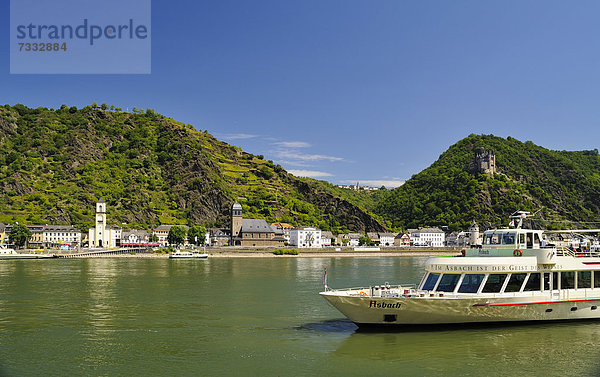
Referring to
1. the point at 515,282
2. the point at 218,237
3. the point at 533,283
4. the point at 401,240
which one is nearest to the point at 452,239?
the point at 401,240

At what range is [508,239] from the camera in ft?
78.3

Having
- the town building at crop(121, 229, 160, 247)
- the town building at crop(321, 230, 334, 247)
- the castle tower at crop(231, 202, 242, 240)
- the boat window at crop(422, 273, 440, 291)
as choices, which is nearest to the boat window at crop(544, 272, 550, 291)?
the boat window at crop(422, 273, 440, 291)

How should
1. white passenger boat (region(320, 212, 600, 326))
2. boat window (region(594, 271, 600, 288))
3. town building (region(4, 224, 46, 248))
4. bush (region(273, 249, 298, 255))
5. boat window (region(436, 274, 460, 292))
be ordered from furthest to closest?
town building (region(4, 224, 46, 248)) < bush (region(273, 249, 298, 255)) < boat window (region(594, 271, 600, 288)) < boat window (region(436, 274, 460, 292)) < white passenger boat (region(320, 212, 600, 326))

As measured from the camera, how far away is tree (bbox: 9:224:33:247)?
391 feet

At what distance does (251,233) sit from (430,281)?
4995 inches

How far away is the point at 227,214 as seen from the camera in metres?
169

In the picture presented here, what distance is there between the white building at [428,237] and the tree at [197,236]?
262 feet

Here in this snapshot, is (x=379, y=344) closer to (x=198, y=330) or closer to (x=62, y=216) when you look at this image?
(x=198, y=330)

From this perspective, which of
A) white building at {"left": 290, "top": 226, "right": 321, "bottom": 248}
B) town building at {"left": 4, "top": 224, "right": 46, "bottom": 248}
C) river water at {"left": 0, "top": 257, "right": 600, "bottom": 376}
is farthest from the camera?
white building at {"left": 290, "top": 226, "right": 321, "bottom": 248}

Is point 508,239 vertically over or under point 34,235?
over

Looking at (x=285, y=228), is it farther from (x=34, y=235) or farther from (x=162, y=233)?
(x=34, y=235)

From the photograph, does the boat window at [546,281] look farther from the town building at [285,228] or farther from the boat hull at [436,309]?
the town building at [285,228]

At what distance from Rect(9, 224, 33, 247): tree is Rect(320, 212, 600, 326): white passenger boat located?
117949 millimetres

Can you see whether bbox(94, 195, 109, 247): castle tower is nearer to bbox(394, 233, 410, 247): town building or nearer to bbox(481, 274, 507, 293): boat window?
bbox(394, 233, 410, 247): town building
